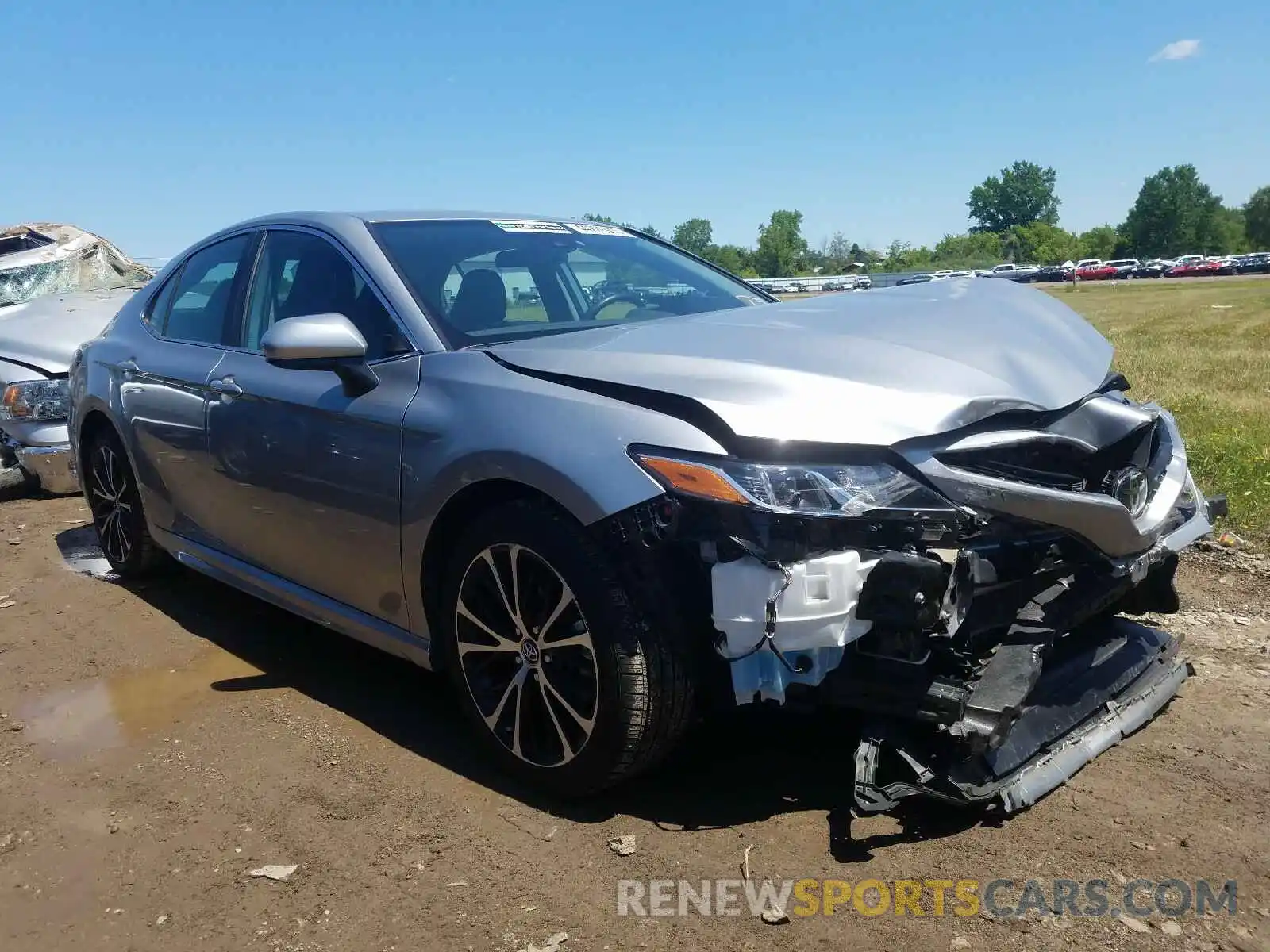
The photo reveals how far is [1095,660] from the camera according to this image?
3.08 meters

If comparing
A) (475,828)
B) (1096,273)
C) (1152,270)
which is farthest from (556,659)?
(1096,273)

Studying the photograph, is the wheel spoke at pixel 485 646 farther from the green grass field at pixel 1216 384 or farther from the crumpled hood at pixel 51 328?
the crumpled hood at pixel 51 328

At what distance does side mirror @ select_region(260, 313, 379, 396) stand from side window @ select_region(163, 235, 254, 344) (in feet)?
3.86

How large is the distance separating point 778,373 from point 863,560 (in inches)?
20.8

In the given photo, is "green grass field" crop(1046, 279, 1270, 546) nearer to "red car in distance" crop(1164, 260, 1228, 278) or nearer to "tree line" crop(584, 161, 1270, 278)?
"red car in distance" crop(1164, 260, 1228, 278)

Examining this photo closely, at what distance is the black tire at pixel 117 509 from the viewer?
16.4 ft

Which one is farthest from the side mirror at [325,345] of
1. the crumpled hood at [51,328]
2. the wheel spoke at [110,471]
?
the crumpled hood at [51,328]

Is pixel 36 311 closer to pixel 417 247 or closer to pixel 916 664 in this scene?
pixel 417 247

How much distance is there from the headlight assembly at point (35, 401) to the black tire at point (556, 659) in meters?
5.21

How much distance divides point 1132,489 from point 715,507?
1.20 m

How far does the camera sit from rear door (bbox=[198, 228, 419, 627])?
3.24m

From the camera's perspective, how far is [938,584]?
2.35 metres

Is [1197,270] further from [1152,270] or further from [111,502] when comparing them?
[111,502]

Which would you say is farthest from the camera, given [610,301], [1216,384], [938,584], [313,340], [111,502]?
[1216,384]
